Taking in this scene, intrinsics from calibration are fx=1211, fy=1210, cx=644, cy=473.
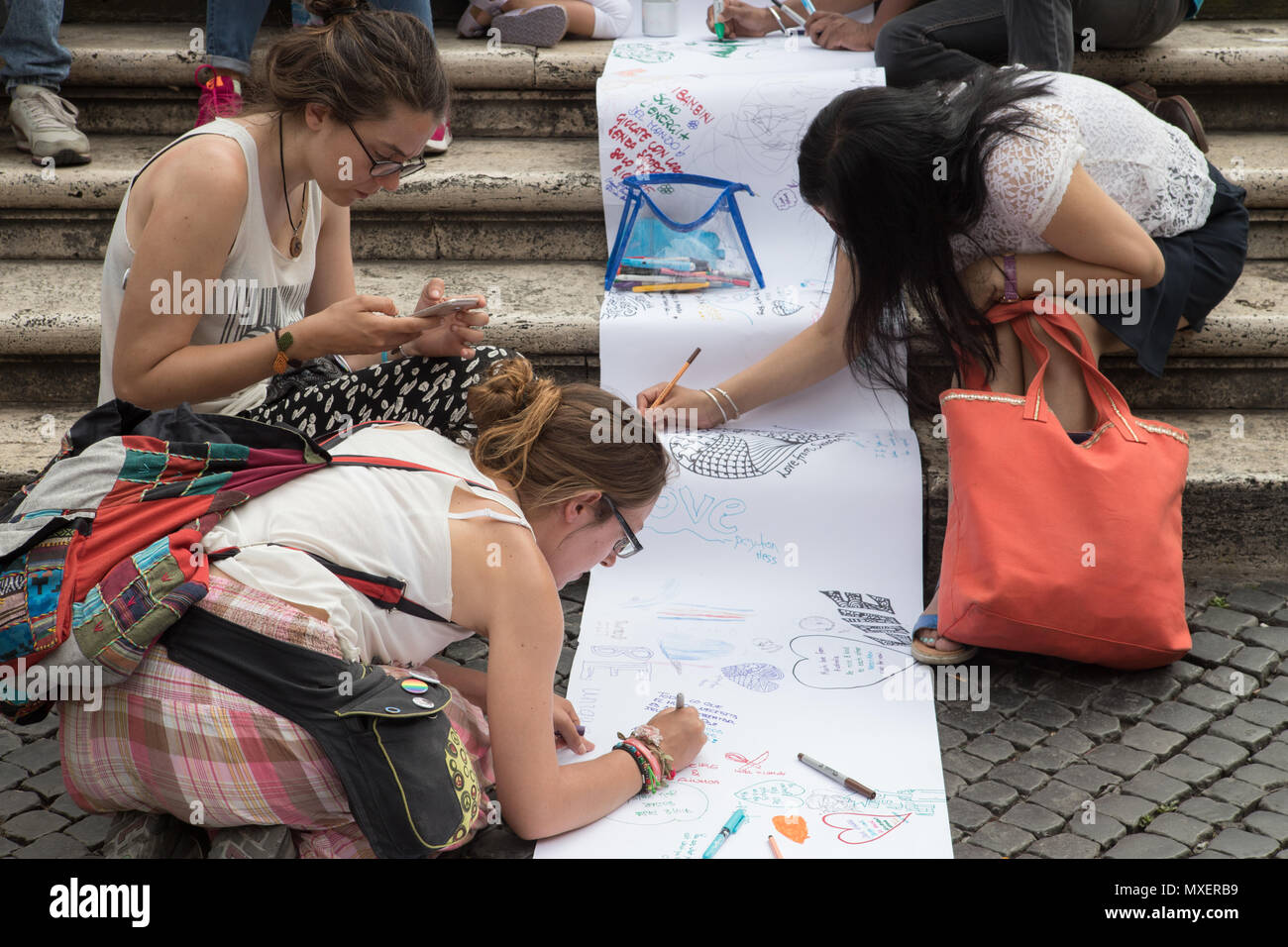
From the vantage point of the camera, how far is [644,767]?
2.16 m

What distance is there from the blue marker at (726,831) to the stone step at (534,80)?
251 centimetres

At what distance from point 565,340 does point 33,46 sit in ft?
6.38

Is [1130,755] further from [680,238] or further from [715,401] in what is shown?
[680,238]

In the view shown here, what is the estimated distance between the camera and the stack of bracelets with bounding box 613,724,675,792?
2162mm

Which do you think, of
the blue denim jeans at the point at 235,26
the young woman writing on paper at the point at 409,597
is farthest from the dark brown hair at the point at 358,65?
the blue denim jeans at the point at 235,26

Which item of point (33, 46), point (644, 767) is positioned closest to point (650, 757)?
point (644, 767)

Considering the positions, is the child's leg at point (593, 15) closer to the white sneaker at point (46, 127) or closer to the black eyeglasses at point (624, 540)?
the white sneaker at point (46, 127)

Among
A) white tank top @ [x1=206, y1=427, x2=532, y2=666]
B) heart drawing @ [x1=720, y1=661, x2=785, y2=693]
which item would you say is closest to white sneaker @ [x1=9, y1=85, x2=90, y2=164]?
white tank top @ [x1=206, y1=427, x2=532, y2=666]

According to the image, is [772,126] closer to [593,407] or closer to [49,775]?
[593,407]

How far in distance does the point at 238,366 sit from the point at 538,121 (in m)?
1.89

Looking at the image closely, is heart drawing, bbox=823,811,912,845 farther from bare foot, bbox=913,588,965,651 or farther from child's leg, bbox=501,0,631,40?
child's leg, bbox=501,0,631,40

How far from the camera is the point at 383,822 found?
185 cm

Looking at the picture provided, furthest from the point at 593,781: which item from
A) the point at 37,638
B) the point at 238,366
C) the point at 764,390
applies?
the point at 764,390

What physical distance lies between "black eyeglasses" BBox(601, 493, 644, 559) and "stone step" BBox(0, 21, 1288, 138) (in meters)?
2.19
